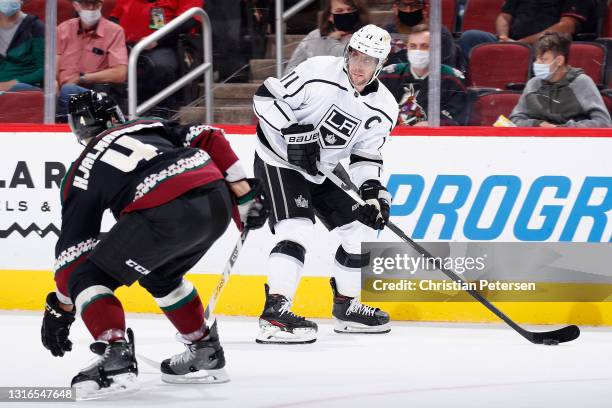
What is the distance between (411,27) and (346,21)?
291mm

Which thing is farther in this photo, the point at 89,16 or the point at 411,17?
the point at 89,16

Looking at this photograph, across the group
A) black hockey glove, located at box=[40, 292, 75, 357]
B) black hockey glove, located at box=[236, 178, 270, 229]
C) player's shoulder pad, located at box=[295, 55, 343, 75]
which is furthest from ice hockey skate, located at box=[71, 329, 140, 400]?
player's shoulder pad, located at box=[295, 55, 343, 75]

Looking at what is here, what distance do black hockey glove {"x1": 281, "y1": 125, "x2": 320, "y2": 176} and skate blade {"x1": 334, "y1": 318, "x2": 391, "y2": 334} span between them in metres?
0.75

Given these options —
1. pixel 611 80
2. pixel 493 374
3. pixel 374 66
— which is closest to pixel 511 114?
pixel 611 80

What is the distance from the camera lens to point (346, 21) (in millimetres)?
5203

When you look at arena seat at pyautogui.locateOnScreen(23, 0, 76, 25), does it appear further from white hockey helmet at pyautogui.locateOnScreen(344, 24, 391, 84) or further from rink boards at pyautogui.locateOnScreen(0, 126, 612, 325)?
white hockey helmet at pyautogui.locateOnScreen(344, 24, 391, 84)

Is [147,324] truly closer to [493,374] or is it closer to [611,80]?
[493,374]

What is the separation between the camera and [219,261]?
209 inches

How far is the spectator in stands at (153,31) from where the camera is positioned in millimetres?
5457

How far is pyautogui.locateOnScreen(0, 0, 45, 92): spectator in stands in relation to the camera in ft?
17.9

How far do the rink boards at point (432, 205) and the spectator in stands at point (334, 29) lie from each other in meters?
0.46

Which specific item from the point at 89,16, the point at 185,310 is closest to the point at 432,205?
the point at 185,310

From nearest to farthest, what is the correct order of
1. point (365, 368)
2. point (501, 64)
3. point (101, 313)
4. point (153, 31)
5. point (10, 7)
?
point (101, 313)
point (365, 368)
point (501, 64)
point (10, 7)
point (153, 31)

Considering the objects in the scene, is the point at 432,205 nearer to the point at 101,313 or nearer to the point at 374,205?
the point at 374,205
